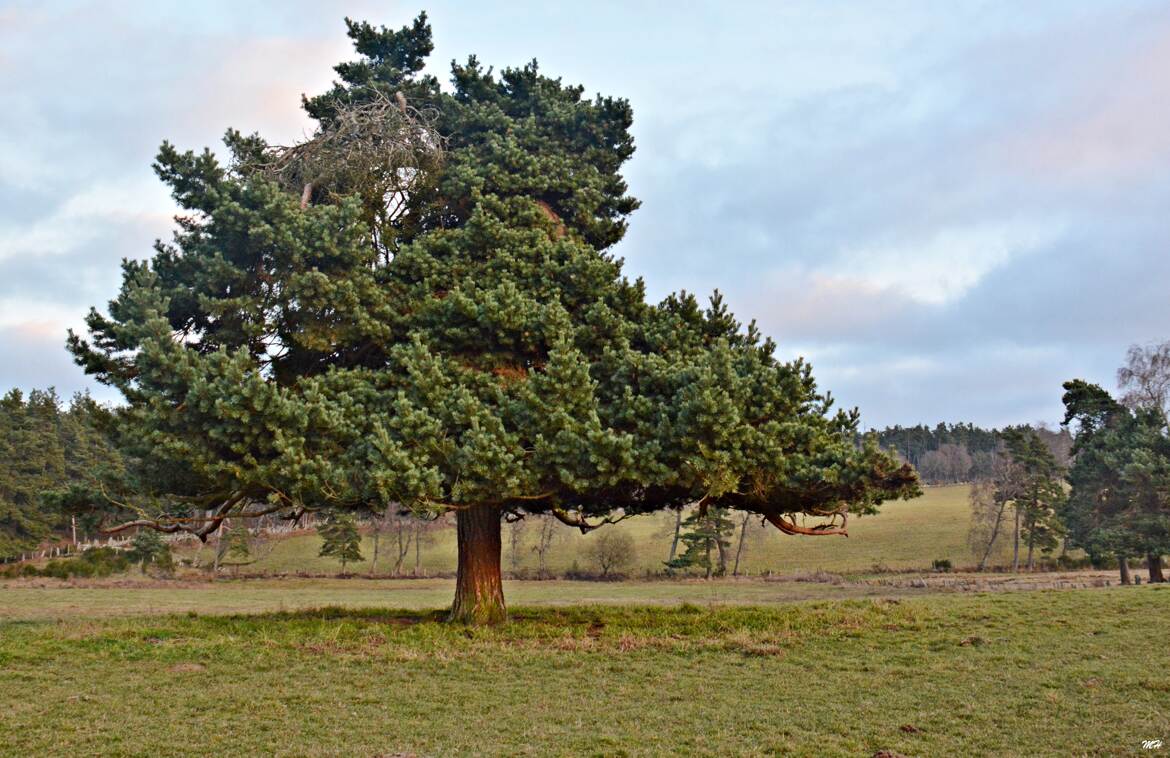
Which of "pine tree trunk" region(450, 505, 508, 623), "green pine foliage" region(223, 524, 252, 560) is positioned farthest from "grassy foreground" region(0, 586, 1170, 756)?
"green pine foliage" region(223, 524, 252, 560)

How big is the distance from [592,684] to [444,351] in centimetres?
929

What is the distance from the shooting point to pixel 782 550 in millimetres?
80000

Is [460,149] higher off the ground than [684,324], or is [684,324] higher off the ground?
[460,149]

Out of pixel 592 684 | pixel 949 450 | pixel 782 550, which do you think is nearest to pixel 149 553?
pixel 782 550

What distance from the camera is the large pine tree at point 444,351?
54.2ft

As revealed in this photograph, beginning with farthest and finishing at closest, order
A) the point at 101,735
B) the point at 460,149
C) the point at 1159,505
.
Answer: the point at 1159,505
the point at 460,149
the point at 101,735

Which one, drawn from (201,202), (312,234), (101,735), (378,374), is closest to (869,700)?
(101,735)

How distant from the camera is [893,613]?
21.7 metres

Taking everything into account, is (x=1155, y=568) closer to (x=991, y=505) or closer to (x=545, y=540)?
(x=991, y=505)

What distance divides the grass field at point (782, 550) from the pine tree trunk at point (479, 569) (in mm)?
44048

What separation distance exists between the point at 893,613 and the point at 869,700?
10.7 metres

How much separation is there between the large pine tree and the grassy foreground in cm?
296

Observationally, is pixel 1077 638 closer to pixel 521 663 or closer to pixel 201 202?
pixel 521 663

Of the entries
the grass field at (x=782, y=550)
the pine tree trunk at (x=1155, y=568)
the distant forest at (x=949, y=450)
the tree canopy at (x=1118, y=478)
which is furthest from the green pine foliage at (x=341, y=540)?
the distant forest at (x=949, y=450)
